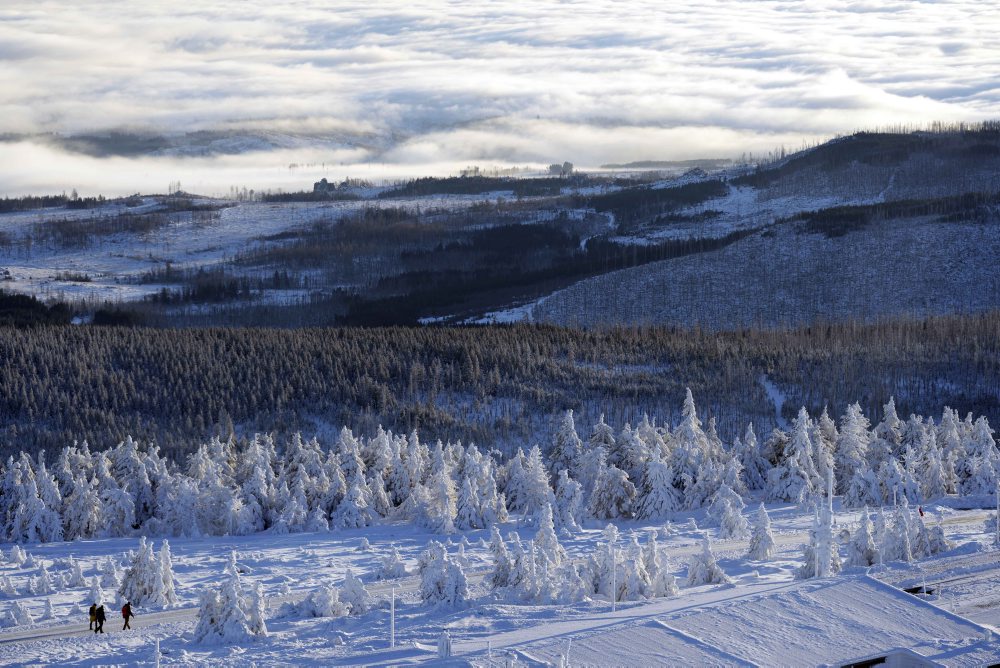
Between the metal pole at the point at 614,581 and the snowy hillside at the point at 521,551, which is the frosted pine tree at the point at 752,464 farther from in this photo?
the metal pole at the point at 614,581

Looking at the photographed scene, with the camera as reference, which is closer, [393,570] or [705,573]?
[705,573]

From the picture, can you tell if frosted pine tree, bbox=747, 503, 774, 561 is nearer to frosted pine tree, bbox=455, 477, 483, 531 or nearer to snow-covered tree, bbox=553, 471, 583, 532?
snow-covered tree, bbox=553, 471, 583, 532

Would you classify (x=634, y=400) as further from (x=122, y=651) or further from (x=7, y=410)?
(x=122, y=651)

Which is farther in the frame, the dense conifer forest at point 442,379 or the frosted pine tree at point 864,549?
the dense conifer forest at point 442,379

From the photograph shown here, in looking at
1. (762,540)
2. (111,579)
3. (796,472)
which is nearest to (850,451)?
(796,472)

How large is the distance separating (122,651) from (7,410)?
96.4 meters

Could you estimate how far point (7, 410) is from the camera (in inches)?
5763

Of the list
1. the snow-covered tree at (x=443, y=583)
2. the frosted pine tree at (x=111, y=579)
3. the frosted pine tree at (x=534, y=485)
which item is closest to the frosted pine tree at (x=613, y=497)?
the frosted pine tree at (x=534, y=485)

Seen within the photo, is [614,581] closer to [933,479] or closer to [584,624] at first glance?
[584,624]

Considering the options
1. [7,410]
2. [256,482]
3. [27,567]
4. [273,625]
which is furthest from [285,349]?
[273,625]

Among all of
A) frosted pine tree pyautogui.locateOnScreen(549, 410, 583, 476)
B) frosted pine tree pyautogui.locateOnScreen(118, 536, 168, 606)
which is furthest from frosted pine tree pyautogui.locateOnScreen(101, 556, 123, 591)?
frosted pine tree pyautogui.locateOnScreen(549, 410, 583, 476)

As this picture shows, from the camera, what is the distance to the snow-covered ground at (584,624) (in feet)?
179

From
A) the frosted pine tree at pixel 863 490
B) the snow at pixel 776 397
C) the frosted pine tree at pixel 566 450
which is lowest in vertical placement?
the snow at pixel 776 397

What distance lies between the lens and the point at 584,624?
5831cm
